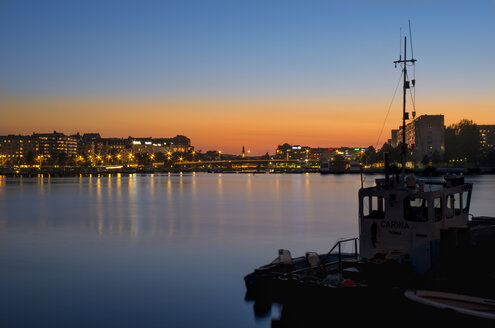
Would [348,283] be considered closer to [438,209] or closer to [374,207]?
[374,207]

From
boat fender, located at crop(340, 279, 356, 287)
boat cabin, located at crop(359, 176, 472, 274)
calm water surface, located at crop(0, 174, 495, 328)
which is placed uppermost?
boat cabin, located at crop(359, 176, 472, 274)

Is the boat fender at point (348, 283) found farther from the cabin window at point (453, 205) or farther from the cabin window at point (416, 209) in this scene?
the cabin window at point (453, 205)

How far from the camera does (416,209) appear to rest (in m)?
14.6

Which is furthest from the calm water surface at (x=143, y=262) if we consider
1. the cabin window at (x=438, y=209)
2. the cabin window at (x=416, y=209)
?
the cabin window at (x=438, y=209)

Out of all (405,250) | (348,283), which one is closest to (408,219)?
(405,250)

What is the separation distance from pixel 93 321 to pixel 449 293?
11450 mm

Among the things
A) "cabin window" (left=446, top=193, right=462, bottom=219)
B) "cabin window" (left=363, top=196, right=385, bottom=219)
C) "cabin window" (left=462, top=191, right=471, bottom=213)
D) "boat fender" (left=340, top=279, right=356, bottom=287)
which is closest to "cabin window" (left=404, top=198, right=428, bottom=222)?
"cabin window" (left=363, top=196, right=385, bottom=219)

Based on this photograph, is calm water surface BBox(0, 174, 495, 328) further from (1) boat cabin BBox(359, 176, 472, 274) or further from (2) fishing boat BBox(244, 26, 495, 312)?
(1) boat cabin BBox(359, 176, 472, 274)

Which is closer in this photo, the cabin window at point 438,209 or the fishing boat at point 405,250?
the fishing boat at point 405,250

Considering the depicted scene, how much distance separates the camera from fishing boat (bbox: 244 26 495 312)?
13164 mm

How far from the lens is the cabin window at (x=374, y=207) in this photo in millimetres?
15289

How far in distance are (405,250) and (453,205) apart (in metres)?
2.39

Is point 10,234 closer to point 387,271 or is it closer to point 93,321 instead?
point 93,321

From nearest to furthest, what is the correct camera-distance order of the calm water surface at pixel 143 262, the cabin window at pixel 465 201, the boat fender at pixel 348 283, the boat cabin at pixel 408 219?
the boat fender at pixel 348 283
the boat cabin at pixel 408 219
the cabin window at pixel 465 201
the calm water surface at pixel 143 262
